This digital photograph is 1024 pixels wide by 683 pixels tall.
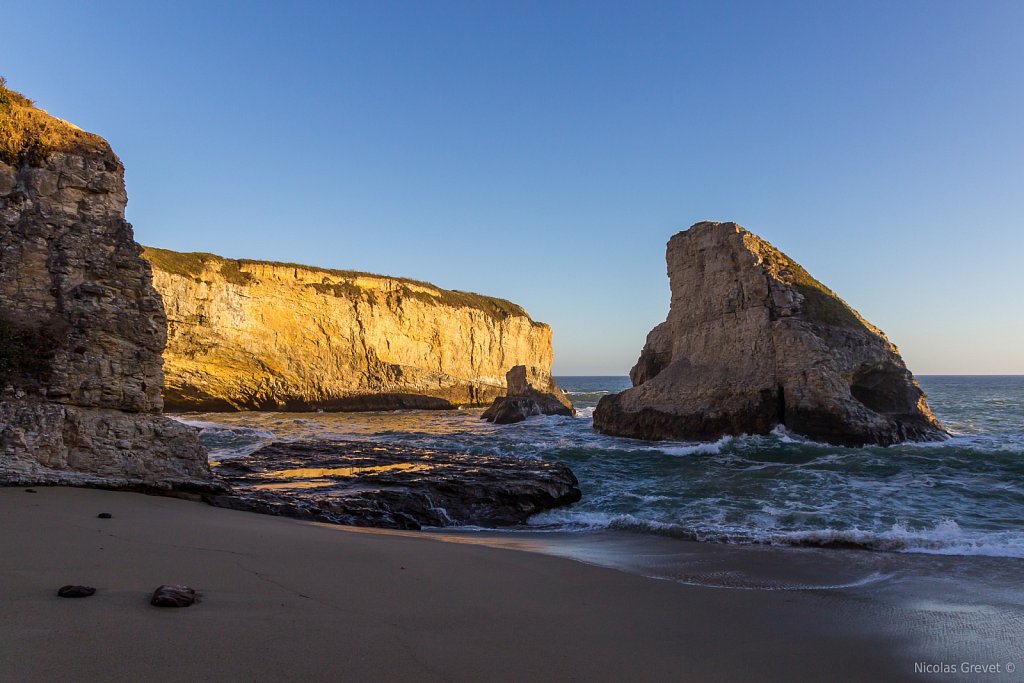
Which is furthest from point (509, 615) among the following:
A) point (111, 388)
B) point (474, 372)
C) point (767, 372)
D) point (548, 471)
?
point (474, 372)

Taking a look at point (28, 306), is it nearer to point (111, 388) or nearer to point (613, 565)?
point (111, 388)

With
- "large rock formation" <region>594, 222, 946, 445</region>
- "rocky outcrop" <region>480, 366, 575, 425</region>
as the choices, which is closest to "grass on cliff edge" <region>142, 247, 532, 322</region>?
"rocky outcrop" <region>480, 366, 575, 425</region>

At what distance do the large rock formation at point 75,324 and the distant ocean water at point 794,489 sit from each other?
19.6 ft

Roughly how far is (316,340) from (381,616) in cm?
4117

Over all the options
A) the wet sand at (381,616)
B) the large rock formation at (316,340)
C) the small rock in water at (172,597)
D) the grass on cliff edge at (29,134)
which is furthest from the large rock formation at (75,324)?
the large rock formation at (316,340)

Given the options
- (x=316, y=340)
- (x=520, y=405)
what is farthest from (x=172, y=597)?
(x=316, y=340)

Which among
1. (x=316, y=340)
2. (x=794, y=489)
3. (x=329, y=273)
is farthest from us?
(x=329, y=273)

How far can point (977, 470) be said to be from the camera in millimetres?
12430

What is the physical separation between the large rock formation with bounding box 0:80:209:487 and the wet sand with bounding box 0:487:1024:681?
1.27m

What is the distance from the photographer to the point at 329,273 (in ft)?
150

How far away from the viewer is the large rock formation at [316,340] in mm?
35562

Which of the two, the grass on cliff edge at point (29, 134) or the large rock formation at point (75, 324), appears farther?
the grass on cliff edge at point (29, 134)

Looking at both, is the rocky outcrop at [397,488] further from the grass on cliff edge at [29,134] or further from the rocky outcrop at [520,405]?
the rocky outcrop at [520,405]

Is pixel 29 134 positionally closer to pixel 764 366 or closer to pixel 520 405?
pixel 764 366
